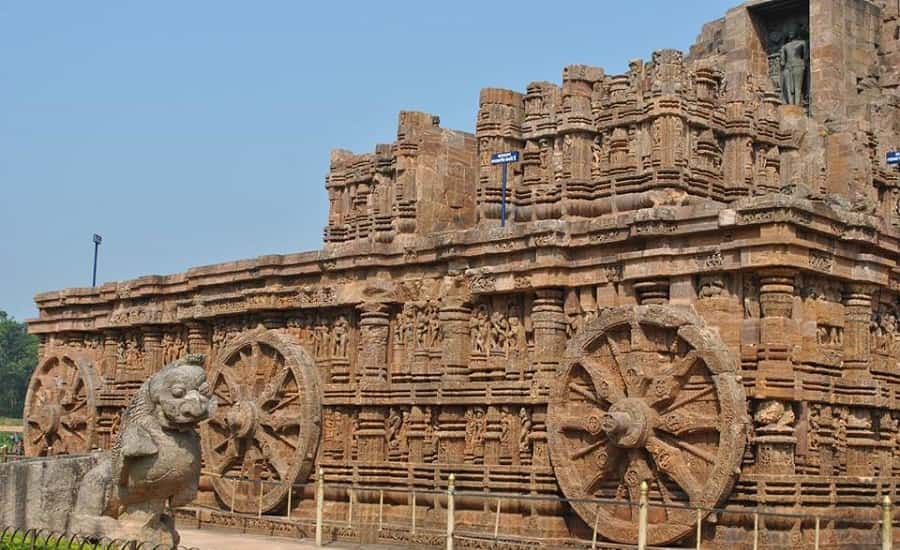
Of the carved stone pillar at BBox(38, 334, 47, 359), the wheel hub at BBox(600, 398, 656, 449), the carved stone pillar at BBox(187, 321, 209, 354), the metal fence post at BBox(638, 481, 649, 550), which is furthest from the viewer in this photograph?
the carved stone pillar at BBox(38, 334, 47, 359)

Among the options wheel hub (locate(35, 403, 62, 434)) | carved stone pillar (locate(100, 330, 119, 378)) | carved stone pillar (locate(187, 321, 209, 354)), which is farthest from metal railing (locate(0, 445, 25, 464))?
carved stone pillar (locate(187, 321, 209, 354))

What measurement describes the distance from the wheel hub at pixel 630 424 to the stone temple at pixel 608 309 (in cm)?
3

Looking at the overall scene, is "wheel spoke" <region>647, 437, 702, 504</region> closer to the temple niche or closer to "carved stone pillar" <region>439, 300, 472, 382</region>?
"carved stone pillar" <region>439, 300, 472, 382</region>

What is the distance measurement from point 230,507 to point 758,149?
11.5 m

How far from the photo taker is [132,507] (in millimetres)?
14594

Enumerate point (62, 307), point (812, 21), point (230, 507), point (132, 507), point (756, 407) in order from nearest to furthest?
point (132, 507)
point (756, 407)
point (230, 507)
point (812, 21)
point (62, 307)

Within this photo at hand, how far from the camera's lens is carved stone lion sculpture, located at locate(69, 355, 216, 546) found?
1434 cm

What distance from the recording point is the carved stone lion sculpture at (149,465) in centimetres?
1434

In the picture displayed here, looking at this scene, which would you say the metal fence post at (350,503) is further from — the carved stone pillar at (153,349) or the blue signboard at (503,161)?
the carved stone pillar at (153,349)

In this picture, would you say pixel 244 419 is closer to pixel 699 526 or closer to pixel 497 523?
Answer: pixel 497 523

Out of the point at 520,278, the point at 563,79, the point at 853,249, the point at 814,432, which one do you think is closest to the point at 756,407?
the point at 814,432

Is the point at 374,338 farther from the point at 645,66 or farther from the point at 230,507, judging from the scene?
the point at 645,66

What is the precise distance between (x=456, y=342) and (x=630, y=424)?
13.9 ft

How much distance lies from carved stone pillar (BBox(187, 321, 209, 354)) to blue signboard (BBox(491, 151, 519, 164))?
8159 millimetres
